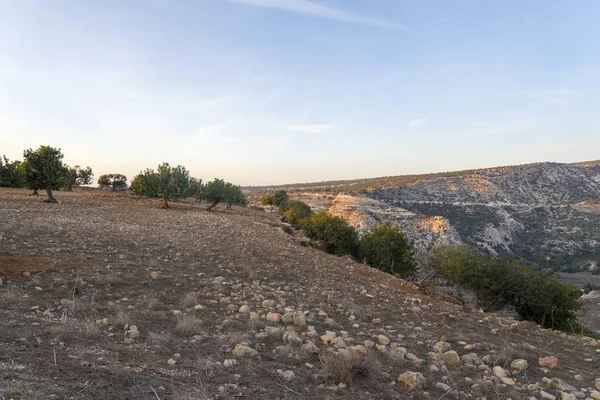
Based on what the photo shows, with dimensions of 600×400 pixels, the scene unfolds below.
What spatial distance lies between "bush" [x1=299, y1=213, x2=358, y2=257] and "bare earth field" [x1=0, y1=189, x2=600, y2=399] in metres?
15.5

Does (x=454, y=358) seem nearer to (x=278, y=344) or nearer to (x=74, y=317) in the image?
(x=278, y=344)

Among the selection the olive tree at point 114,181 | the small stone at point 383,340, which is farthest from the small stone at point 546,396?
the olive tree at point 114,181

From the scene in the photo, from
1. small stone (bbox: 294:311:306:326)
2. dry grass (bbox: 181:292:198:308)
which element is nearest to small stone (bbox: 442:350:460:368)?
small stone (bbox: 294:311:306:326)

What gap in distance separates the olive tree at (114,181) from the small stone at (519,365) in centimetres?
7258

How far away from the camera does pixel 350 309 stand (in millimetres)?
8609

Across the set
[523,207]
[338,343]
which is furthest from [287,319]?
[523,207]

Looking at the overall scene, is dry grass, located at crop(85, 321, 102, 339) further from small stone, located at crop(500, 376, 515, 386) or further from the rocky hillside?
the rocky hillside

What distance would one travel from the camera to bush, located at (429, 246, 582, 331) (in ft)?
51.8

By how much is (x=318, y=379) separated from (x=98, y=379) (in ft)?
8.68

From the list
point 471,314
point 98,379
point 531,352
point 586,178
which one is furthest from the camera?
point 586,178

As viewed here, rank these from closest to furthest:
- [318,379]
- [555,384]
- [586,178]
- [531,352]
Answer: [318,379], [555,384], [531,352], [586,178]

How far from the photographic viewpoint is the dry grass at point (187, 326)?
6.09 metres

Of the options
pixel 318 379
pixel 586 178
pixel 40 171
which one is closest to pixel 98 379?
pixel 318 379

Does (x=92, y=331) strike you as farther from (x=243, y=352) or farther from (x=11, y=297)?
(x=11, y=297)
